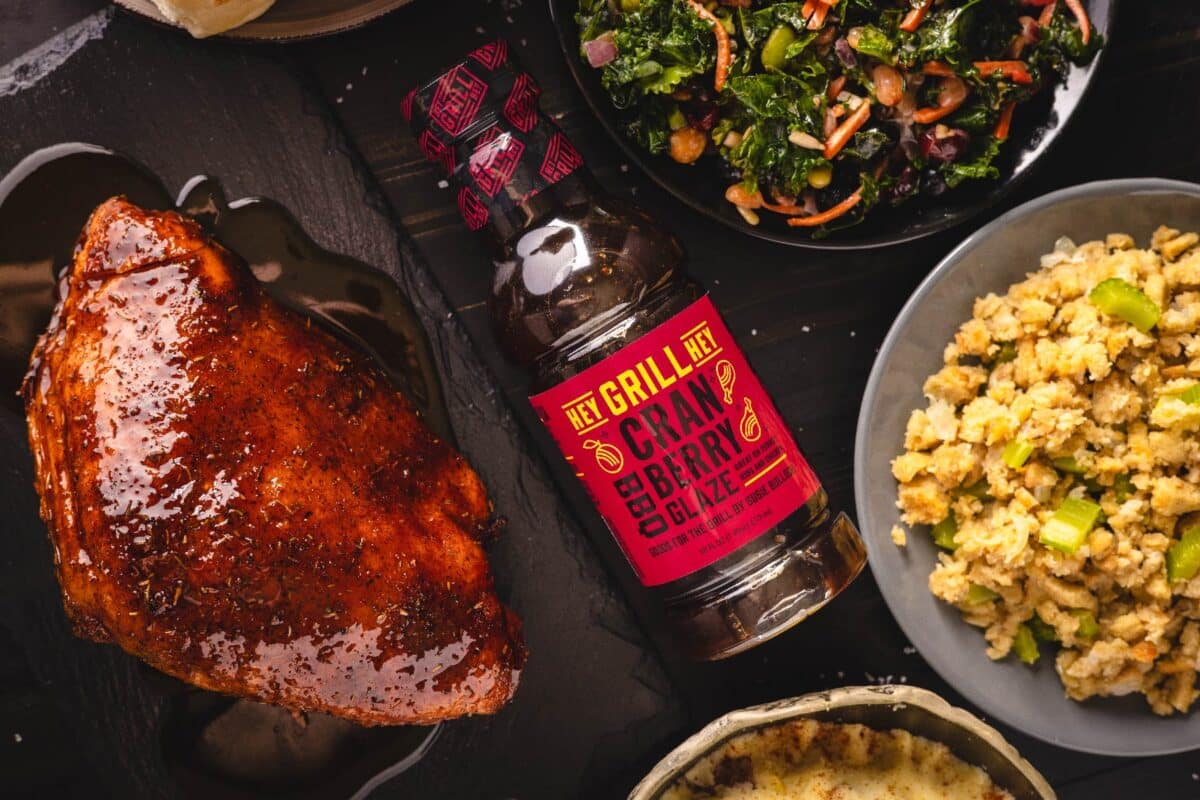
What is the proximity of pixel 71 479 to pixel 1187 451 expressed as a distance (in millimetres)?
2321

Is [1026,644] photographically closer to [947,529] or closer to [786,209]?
[947,529]

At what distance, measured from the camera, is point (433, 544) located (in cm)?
196

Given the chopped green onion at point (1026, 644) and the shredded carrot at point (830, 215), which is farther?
the chopped green onion at point (1026, 644)

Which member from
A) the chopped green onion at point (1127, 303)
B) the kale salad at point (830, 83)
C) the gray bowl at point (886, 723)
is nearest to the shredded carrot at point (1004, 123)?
the kale salad at point (830, 83)


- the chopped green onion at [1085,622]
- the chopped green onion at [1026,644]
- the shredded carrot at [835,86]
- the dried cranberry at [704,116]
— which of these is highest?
the dried cranberry at [704,116]

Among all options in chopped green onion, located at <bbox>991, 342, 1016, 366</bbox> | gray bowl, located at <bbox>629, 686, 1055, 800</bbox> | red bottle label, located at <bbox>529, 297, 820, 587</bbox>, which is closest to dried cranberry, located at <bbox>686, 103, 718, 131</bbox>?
red bottle label, located at <bbox>529, 297, 820, 587</bbox>

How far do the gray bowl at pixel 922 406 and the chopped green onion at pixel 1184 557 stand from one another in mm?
362

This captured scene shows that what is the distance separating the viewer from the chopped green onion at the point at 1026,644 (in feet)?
7.45

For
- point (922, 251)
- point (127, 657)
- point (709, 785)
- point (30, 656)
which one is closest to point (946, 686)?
point (709, 785)

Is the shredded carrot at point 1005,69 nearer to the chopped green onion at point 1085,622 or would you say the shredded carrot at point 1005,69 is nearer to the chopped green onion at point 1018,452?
the chopped green onion at point 1018,452

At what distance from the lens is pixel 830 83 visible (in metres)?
2.14

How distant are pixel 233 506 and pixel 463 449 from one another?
0.65 metres

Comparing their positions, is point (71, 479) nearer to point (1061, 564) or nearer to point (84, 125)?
point (84, 125)

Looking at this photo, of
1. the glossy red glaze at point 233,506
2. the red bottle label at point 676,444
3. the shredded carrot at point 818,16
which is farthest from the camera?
the shredded carrot at point 818,16
